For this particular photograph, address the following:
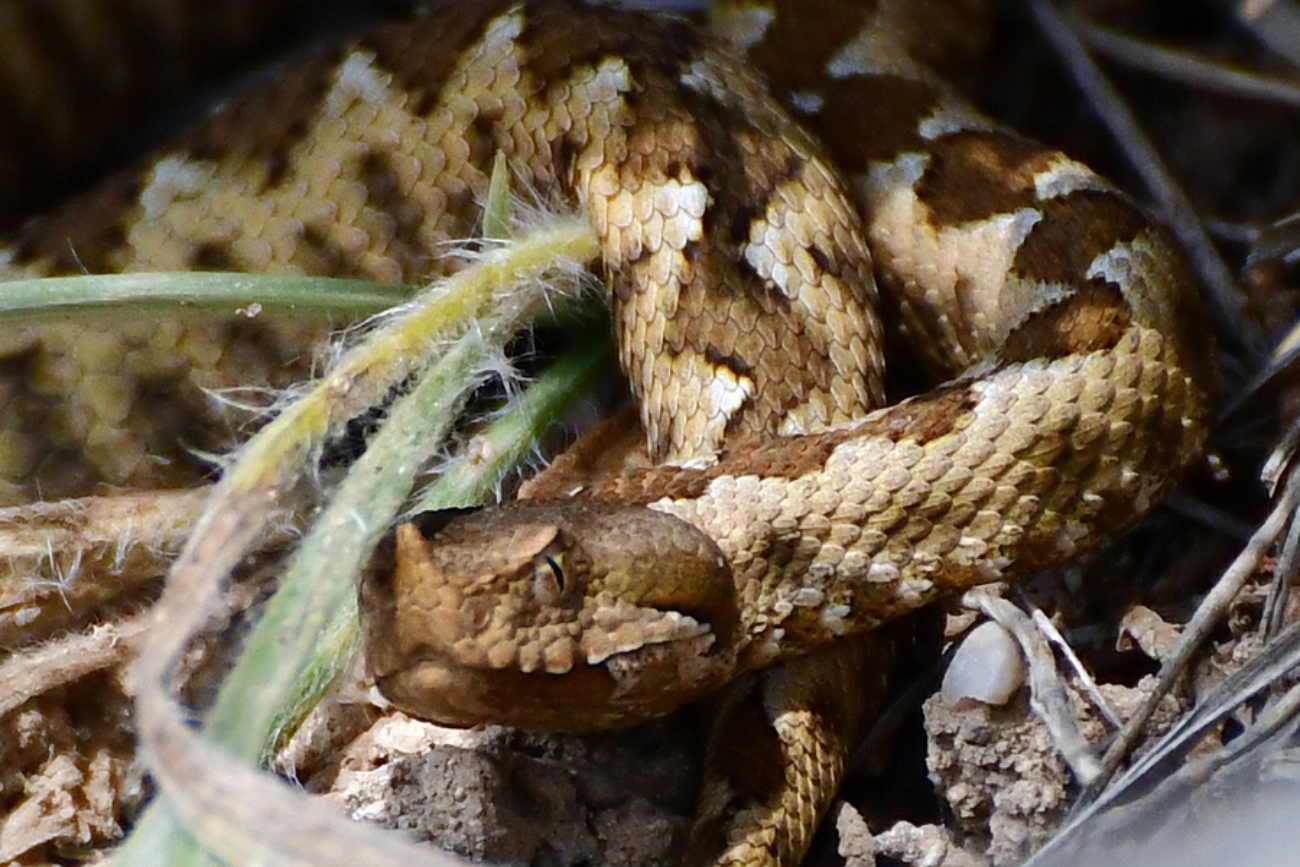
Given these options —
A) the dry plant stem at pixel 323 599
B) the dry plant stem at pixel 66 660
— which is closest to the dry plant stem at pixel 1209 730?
the dry plant stem at pixel 323 599

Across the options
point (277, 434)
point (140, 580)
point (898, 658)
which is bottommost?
point (140, 580)

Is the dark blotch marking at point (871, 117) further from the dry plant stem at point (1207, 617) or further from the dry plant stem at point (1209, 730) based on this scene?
the dry plant stem at point (1209, 730)

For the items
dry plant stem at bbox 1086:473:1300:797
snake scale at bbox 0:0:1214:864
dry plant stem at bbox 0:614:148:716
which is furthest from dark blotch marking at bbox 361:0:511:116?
dry plant stem at bbox 1086:473:1300:797

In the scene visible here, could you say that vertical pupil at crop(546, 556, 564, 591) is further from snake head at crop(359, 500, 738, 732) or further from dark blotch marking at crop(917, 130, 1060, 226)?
dark blotch marking at crop(917, 130, 1060, 226)

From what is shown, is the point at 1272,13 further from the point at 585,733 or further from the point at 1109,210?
the point at 585,733

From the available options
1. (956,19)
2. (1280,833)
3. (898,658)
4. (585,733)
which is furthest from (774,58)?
(1280,833)

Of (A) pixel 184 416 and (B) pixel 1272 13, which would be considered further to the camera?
(A) pixel 184 416
